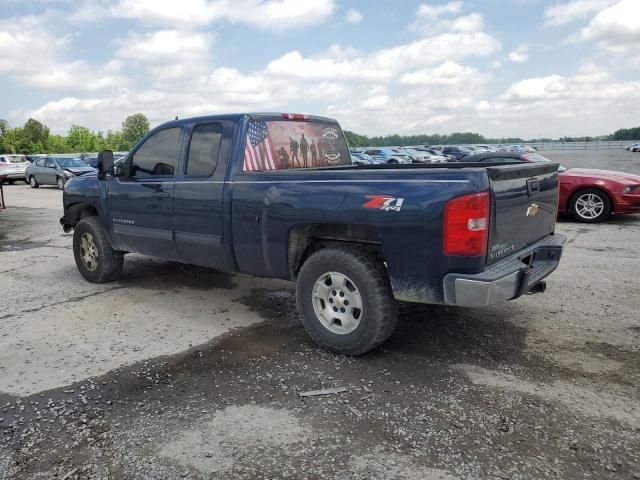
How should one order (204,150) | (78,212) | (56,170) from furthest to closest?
1. (56,170)
2. (78,212)
3. (204,150)

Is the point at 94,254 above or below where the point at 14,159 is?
below

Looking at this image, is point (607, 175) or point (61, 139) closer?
point (607, 175)

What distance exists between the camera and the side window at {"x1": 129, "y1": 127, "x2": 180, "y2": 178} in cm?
534

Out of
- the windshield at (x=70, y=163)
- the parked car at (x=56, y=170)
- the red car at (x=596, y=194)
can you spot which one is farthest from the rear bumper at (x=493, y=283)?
the windshield at (x=70, y=163)

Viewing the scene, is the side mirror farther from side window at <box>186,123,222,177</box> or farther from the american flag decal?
the american flag decal

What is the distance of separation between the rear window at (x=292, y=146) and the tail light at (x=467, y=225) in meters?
1.99

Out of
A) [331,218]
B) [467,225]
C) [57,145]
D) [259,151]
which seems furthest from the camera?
[57,145]

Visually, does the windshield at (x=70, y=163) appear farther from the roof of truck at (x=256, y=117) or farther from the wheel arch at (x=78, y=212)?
the roof of truck at (x=256, y=117)

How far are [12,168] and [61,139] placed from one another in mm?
63897

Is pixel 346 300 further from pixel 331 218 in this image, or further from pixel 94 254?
pixel 94 254

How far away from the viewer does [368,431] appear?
3.06 meters

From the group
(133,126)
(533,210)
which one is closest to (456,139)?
(133,126)

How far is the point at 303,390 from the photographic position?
11.7ft

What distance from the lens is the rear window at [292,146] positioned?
4777 mm
